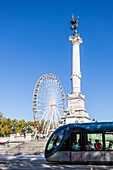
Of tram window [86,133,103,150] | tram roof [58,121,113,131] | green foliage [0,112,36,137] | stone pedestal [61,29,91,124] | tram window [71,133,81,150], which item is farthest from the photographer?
green foliage [0,112,36,137]

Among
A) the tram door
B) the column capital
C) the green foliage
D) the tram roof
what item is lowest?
the tram door

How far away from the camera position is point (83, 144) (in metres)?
16.1

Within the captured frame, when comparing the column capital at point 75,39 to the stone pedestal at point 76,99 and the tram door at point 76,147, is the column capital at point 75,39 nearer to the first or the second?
the stone pedestal at point 76,99

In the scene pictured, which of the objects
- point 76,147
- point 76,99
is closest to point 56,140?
point 76,147

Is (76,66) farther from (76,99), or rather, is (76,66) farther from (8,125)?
(8,125)

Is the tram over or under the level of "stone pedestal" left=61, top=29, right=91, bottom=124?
under

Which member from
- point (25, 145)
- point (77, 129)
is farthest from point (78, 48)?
point (77, 129)

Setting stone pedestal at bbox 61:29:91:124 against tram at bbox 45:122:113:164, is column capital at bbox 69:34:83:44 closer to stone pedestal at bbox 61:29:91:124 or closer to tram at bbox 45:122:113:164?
stone pedestal at bbox 61:29:91:124

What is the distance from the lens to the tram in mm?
15820

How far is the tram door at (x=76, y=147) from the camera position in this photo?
634 inches

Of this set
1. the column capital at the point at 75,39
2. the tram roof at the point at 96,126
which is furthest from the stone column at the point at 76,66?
the tram roof at the point at 96,126

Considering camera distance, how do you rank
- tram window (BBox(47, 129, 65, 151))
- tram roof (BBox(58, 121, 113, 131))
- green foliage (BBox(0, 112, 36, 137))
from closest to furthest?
tram roof (BBox(58, 121, 113, 131)) < tram window (BBox(47, 129, 65, 151)) < green foliage (BBox(0, 112, 36, 137))

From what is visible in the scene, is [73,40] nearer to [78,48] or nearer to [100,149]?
[78,48]

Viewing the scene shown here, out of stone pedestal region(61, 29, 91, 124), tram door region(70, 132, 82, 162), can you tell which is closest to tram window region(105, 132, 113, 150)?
tram door region(70, 132, 82, 162)
